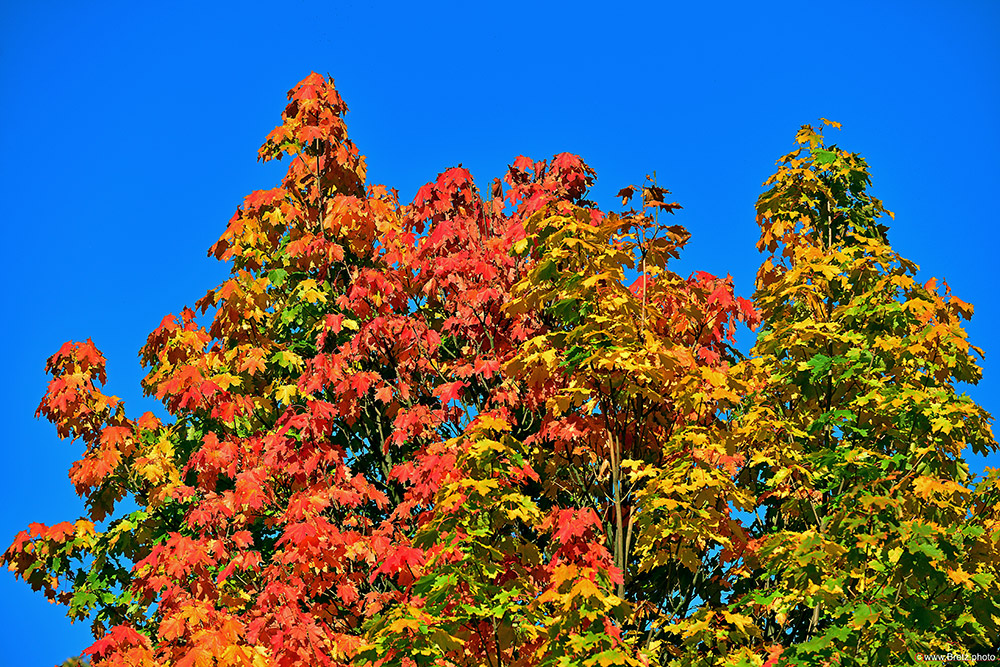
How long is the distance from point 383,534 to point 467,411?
2.25 meters

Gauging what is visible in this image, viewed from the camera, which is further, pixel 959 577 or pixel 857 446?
pixel 857 446

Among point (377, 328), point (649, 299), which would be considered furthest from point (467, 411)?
point (649, 299)

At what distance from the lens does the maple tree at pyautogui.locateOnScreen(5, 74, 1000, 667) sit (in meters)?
13.8

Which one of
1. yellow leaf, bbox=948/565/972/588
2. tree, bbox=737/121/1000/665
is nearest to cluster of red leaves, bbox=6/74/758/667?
tree, bbox=737/121/1000/665

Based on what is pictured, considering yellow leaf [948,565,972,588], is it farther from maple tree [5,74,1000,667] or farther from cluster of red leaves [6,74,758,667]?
cluster of red leaves [6,74,758,667]

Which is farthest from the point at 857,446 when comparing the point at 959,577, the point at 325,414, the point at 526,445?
the point at 325,414

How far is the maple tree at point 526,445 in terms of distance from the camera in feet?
45.2

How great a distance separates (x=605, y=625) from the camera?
13023mm

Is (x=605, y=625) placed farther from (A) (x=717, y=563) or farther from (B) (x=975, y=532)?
(B) (x=975, y=532)

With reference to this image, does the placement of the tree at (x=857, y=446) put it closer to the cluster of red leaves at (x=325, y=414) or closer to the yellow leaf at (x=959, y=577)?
the yellow leaf at (x=959, y=577)

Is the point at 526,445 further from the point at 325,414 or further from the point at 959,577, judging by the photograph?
the point at 959,577

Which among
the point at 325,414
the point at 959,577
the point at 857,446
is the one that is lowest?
the point at 959,577

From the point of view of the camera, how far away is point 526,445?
51.9 ft

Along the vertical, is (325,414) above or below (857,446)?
above
